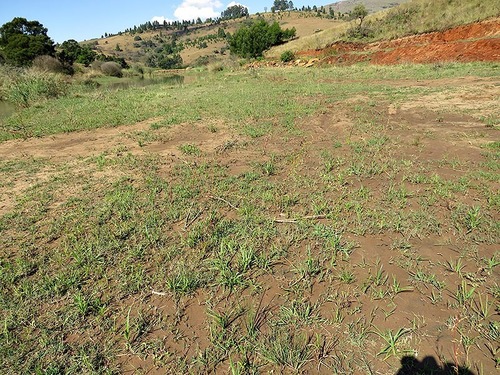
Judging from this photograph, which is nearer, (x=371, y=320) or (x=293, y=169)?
(x=371, y=320)

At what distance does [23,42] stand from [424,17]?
123 feet

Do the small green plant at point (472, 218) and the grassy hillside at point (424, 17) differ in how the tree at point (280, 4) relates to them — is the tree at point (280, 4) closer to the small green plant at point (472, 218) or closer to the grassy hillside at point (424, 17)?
the grassy hillside at point (424, 17)

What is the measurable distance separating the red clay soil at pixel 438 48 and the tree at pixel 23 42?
28738mm

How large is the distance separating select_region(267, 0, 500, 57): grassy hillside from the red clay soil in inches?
45.5

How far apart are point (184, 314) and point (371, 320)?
150cm

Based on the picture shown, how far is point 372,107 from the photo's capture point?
9.24 m

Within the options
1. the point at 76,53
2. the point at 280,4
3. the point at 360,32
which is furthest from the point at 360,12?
the point at 280,4

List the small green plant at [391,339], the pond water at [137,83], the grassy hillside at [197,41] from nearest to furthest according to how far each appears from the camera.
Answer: the small green plant at [391,339] < the pond water at [137,83] < the grassy hillside at [197,41]

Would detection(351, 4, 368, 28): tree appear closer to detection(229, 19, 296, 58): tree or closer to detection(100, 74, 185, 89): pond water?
detection(229, 19, 296, 58): tree

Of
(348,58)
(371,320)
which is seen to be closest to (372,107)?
(371,320)

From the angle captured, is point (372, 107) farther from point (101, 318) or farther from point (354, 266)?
point (101, 318)

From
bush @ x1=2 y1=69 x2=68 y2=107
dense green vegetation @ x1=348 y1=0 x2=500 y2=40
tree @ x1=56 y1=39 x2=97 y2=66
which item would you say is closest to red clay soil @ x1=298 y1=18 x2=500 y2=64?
dense green vegetation @ x1=348 y1=0 x2=500 y2=40

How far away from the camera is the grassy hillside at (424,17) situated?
65.7 ft

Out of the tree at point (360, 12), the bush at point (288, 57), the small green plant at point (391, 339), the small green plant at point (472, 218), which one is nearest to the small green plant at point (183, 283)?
the small green plant at point (391, 339)
